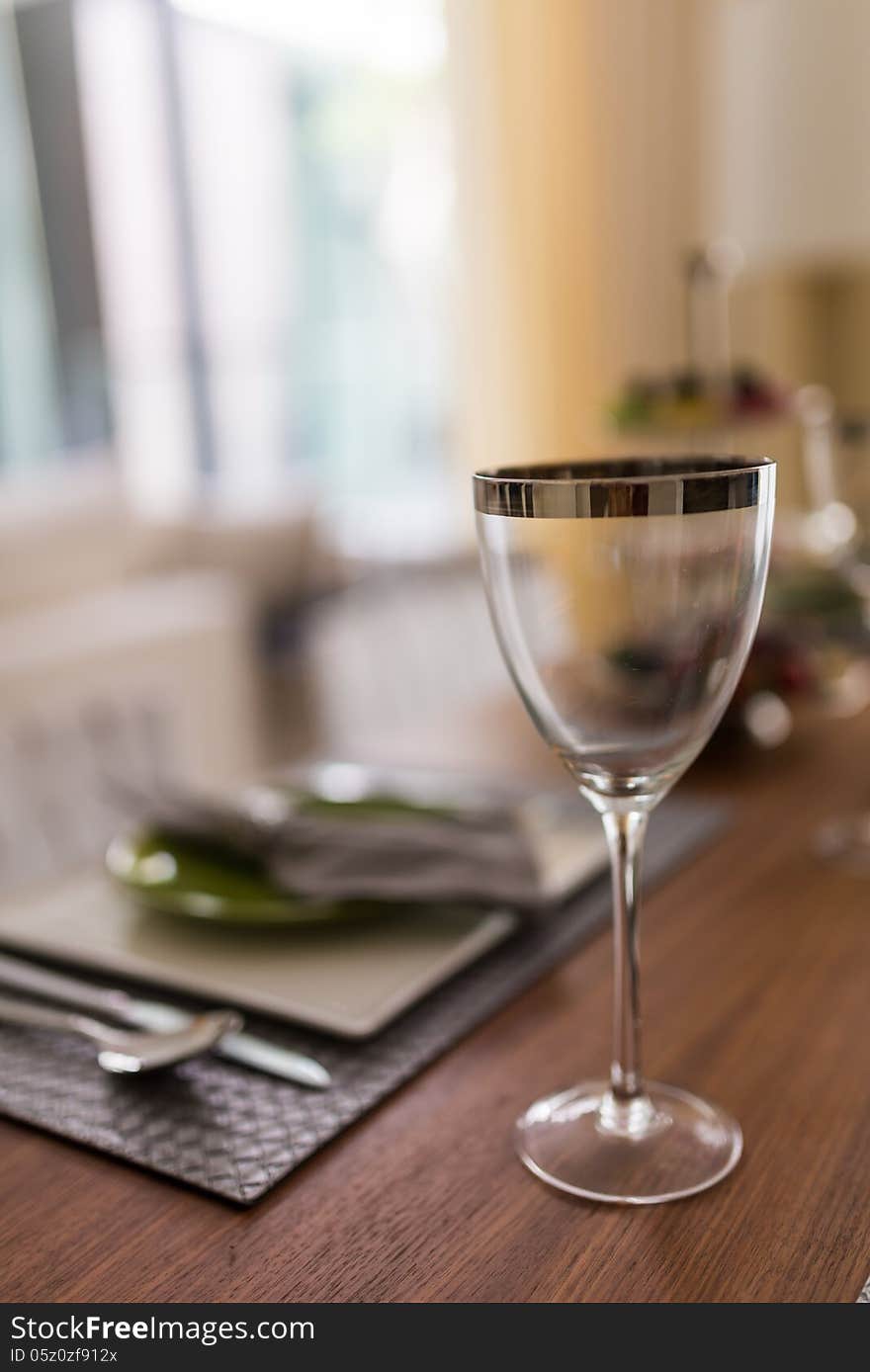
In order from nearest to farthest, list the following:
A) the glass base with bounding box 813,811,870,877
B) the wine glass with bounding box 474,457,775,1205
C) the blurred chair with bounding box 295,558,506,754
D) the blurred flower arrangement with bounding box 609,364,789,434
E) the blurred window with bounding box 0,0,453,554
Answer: the wine glass with bounding box 474,457,775,1205 < the glass base with bounding box 813,811,870,877 < the blurred flower arrangement with bounding box 609,364,789,434 < the blurred chair with bounding box 295,558,506,754 < the blurred window with bounding box 0,0,453,554

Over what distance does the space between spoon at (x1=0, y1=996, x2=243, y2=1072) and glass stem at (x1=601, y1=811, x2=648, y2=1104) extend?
161 mm

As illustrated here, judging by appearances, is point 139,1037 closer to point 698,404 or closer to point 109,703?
point 698,404

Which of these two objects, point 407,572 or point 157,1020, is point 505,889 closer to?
point 157,1020

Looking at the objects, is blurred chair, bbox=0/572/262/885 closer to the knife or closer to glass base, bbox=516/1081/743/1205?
the knife

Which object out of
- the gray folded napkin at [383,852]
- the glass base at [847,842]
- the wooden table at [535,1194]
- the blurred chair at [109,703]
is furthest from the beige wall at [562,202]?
the wooden table at [535,1194]

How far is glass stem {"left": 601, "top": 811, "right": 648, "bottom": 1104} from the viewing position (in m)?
0.44

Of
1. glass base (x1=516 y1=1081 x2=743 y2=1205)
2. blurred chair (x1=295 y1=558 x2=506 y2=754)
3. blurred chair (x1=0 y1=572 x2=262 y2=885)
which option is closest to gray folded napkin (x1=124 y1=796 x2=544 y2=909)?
glass base (x1=516 y1=1081 x2=743 y2=1205)

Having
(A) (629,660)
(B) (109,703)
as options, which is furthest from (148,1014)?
(B) (109,703)

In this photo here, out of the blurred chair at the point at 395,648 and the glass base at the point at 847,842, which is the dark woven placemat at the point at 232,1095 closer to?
the glass base at the point at 847,842

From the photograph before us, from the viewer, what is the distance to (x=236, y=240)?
615 centimetres

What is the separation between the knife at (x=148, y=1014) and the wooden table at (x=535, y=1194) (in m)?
0.04

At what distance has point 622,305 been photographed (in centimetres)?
321
